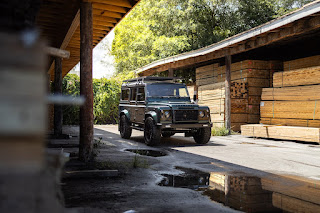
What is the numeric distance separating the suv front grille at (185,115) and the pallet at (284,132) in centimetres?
345

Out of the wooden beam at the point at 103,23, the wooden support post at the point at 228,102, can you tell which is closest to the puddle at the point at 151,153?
the wooden beam at the point at 103,23

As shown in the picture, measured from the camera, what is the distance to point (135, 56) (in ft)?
107

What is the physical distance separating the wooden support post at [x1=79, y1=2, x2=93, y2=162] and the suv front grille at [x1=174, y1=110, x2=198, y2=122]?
422cm

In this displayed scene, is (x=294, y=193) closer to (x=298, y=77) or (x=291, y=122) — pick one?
(x=291, y=122)

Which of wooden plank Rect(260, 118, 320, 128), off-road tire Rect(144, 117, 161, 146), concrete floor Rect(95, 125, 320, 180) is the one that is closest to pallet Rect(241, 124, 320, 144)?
wooden plank Rect(260, 118, 320, 128)

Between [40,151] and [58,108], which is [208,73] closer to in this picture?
[58,108]

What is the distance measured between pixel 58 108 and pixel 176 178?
7.10m

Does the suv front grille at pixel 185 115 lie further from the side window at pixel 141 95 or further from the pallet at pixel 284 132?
the pallet at pixel 284 132

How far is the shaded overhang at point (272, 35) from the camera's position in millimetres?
9258

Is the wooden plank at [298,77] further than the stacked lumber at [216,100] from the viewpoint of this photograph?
No

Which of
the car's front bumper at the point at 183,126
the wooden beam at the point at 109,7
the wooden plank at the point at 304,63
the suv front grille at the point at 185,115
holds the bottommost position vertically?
the car's front bumper at the point at 183,126

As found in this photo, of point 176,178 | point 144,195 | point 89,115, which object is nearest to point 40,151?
point 144,195

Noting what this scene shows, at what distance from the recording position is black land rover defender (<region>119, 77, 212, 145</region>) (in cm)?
1016

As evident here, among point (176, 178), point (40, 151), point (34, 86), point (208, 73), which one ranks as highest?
point (208, 73)
